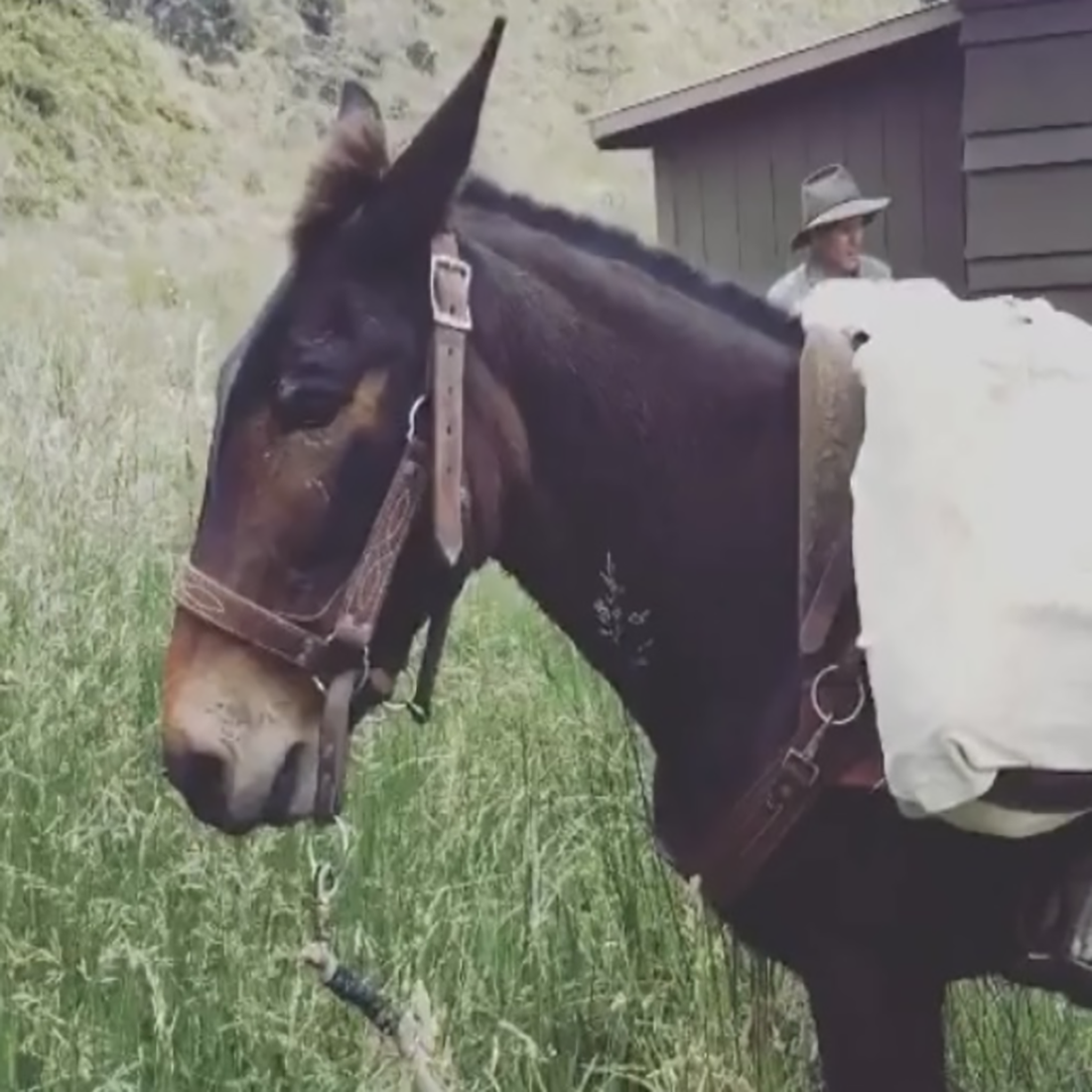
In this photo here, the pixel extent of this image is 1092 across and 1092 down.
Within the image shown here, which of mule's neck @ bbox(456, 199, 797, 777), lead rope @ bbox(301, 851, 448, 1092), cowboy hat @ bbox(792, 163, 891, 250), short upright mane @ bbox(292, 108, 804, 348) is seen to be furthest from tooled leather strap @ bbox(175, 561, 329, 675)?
cowboy hat @ bbox(792, 163, 891, 250)

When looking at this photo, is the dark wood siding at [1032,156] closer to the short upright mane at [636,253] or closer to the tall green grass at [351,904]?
the tall green grass at [351,904]

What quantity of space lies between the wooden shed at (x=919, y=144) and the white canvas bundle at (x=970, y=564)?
16.9 feet

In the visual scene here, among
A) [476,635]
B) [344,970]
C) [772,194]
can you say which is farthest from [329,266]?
[772,194]

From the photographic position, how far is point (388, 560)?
2312 millimetres

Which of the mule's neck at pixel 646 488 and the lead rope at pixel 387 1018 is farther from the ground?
the mule's neck at pixel 646 488

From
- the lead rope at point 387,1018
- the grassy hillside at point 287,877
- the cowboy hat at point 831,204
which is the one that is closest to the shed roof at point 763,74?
the cowboy hat at point 831,204

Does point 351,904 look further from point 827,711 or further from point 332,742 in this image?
point 827,711

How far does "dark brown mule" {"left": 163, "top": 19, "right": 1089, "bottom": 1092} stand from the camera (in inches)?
90.8

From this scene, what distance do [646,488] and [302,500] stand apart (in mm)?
438

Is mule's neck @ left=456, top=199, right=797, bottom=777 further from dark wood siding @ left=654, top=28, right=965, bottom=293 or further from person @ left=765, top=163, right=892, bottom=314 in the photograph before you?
dark wood siding @ left=654, top=28, right=965, bottom=293

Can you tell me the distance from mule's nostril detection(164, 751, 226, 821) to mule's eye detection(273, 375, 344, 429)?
15.6 inches

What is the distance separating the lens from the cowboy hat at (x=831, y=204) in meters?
6.48

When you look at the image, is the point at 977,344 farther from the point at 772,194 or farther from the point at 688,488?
the point at 772,194

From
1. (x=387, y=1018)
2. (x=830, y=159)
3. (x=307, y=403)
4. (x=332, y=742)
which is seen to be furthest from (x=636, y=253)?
(x=830, y=159)
